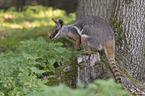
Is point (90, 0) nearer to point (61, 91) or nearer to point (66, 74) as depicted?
point (66, 74)

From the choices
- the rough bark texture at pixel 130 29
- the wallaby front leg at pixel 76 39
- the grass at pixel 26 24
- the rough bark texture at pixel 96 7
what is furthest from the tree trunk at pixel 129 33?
the grass at pixel 26 24

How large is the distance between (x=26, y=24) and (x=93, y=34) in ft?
19.2

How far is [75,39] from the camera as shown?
5.35 meters

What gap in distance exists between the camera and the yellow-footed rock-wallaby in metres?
4.70

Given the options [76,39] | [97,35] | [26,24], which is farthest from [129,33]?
[26,24]

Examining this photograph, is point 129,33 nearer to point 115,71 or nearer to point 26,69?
point 115,71

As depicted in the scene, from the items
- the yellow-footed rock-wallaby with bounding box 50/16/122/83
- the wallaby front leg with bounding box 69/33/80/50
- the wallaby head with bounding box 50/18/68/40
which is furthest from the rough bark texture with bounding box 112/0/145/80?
the wallaby head with bounding box 50/18/68/40

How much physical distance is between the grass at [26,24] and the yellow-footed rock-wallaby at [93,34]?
6.81 ft

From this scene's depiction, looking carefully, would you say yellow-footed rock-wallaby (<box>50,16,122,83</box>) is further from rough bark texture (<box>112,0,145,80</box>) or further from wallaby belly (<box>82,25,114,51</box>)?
rough bark texture (<box>112,0,145,80</box>)

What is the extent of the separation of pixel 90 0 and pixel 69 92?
4.96 metres

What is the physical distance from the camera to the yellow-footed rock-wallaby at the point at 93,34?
185 inches

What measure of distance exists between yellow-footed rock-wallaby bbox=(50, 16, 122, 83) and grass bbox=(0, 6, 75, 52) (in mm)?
2075

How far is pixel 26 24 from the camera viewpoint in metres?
10.0

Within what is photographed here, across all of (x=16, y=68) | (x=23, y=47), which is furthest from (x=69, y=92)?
(x=23, y=47)
